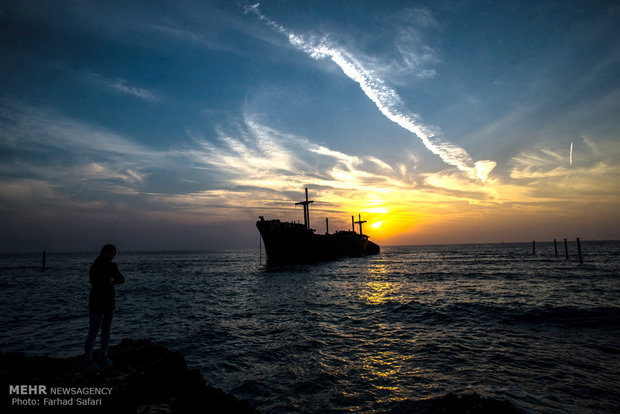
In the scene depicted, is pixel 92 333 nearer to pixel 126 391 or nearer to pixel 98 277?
pixel 98 277

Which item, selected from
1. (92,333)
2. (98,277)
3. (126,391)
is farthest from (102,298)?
(126,391)

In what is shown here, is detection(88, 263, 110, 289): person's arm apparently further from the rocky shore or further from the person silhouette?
the rocky shore

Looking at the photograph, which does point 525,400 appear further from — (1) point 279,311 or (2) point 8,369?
(1) point 279,311

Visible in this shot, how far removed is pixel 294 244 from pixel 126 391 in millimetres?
38589

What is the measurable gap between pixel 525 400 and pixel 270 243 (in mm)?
35346

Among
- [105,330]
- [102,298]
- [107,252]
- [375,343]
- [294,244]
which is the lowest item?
[375,343]

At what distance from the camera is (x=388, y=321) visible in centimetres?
1092

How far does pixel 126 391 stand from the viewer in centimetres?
406

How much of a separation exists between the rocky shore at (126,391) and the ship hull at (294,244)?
32.4 meters

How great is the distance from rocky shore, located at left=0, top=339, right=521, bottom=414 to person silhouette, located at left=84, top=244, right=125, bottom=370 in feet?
1.04

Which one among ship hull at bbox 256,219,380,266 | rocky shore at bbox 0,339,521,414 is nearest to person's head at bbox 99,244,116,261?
rocky shore at bbox 0,339,521,414

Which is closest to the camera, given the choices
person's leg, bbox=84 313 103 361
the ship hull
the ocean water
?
person's leg, bbox=84 313 103 361

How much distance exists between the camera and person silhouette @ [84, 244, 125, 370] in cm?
465

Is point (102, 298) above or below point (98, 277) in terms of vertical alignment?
below
